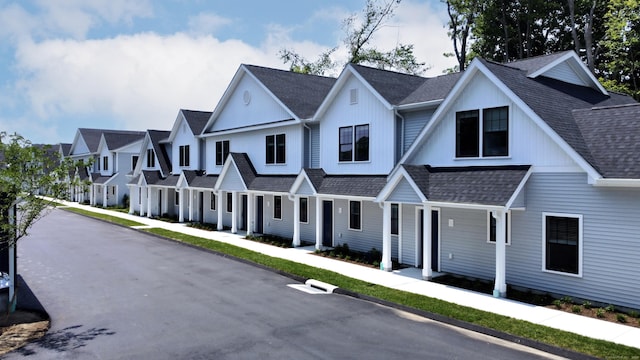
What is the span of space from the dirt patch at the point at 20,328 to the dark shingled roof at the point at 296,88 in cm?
1469

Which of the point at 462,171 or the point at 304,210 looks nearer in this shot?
the point at 462,171

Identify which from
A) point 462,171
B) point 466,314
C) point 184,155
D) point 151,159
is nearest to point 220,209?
point 184,155

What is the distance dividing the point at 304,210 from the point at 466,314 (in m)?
13.1

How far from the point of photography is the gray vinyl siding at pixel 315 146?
22.7 metres

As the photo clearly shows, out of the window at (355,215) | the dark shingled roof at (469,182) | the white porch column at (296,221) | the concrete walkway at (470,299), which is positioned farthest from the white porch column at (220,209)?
the dark shingled roof at (469,182)

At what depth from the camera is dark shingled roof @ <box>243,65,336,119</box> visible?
24.1m

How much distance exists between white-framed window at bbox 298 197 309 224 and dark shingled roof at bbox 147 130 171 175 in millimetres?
17462

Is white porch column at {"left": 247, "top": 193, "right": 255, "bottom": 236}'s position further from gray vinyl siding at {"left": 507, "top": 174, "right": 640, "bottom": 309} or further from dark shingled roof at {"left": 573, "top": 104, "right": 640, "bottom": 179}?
dark shingled roof at {"left": 573, "top": 104, "right": 640, "bottom": 179}

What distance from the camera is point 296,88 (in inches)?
1043

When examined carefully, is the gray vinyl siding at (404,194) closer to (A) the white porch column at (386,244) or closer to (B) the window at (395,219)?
(A) the white porch column at (386,244)

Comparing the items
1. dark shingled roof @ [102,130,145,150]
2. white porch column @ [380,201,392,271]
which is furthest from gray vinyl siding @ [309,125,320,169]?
dark shingled roof @ [102,130,145,150]

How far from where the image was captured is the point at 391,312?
11742mm

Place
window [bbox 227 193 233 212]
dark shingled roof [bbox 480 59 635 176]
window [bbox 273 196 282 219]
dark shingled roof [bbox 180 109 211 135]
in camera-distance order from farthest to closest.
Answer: dark shingled roof [bbox 180 109 211 135] < window [bbox 227 193 233 212] < window [bbox 273 196 282 219] < dark shingled roof [bbox 480 59 635 176]

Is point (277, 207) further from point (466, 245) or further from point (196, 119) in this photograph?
point (196, 119)
